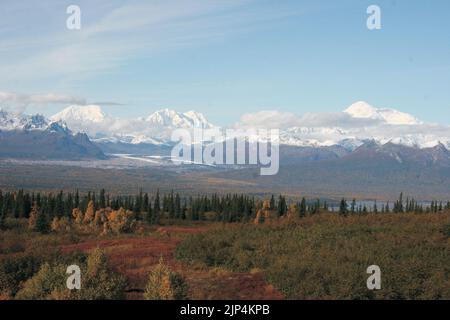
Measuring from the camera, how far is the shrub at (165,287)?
24.2m

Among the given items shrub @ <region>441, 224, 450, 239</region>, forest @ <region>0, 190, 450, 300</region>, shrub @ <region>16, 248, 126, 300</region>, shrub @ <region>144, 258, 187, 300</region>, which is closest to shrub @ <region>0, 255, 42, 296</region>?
forest @ <region>0, 190, 450, 300</region>

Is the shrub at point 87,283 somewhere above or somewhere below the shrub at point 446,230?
above

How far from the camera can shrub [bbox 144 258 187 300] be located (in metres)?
24.2

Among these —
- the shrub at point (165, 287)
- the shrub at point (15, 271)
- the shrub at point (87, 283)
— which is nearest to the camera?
the shrub at point (165, 287)

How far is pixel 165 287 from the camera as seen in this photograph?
24.3m

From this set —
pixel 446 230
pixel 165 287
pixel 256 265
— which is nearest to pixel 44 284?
pixel 165 287

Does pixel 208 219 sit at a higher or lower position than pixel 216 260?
lower

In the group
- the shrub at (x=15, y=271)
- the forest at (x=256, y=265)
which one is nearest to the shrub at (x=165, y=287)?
the forest at (x=256, y=265)

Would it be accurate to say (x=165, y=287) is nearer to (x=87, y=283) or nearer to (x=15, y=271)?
(x=87, y=283)

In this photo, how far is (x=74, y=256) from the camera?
3512cm

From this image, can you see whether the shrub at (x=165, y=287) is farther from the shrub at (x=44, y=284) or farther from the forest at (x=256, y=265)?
the shrub at (x=44, y=284)
